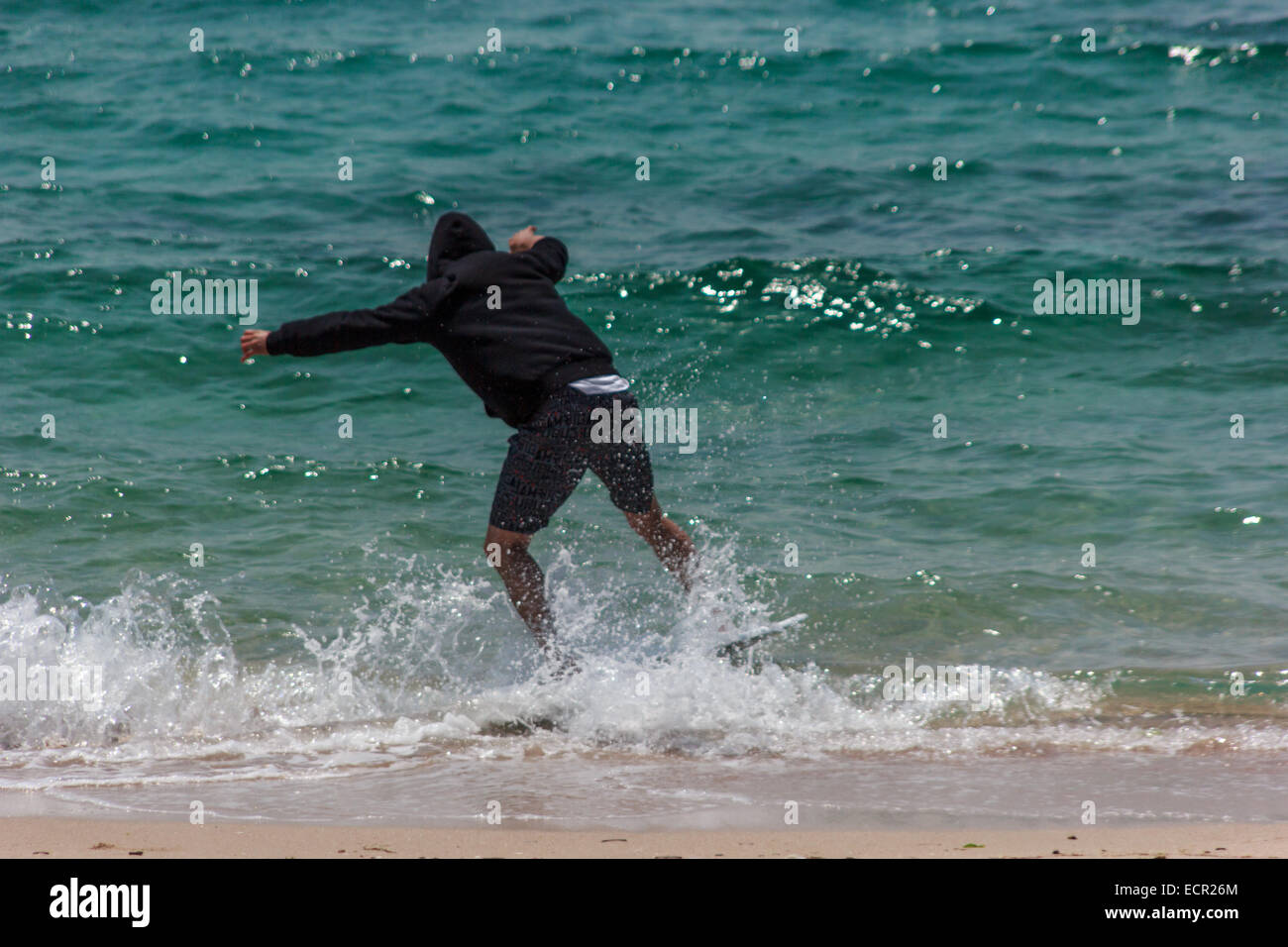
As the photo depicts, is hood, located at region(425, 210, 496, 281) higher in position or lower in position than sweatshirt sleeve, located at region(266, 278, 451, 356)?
higher

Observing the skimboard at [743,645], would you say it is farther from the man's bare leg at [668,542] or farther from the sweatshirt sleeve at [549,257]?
the sweatshirt sleeve at [549,257]

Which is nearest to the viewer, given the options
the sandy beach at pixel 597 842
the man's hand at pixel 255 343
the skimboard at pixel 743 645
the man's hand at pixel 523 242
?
the sandy beach at pixel 597 842

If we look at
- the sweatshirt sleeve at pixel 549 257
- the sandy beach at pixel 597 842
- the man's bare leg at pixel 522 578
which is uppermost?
the sweatshirt sleeve at pixel 549 257

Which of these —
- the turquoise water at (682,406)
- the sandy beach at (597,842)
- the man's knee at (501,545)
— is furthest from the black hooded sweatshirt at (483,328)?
the sandy beach at (597,842)

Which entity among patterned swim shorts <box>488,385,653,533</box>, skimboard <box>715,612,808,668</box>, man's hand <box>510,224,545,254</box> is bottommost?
skimboard <box>715,612,808,668</box>

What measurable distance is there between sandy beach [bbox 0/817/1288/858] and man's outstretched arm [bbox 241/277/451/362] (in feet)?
5.47

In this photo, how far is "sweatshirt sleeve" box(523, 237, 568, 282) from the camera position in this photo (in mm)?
4906

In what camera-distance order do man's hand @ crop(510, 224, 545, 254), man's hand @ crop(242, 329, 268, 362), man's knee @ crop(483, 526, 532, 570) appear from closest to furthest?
man's hand @ crop(242, 329, 268, 362) → man's knee @ crop(483, 526, 532, 570) → man's hand @ crop(510, 224, 545, 254)

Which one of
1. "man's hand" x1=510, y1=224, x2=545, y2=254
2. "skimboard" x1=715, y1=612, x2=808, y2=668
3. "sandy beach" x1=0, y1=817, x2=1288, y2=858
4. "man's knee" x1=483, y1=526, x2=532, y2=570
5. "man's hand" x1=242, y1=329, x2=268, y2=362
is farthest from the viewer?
"skimboard" x1=715, y1=612, x2=808, y2=668

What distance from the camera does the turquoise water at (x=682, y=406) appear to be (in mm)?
4578

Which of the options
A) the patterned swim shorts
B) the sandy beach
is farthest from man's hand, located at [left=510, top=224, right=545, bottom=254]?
the sandy beach

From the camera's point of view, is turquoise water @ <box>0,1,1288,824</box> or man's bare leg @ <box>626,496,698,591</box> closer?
turquoise water @ <box>0,1,1288,824</box>

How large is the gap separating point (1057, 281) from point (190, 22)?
12.2m

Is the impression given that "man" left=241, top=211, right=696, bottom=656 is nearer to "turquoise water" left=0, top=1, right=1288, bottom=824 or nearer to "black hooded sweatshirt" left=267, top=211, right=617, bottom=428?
"black hooded sweatshirt" left=267, top=211, right=617, bottom=428
